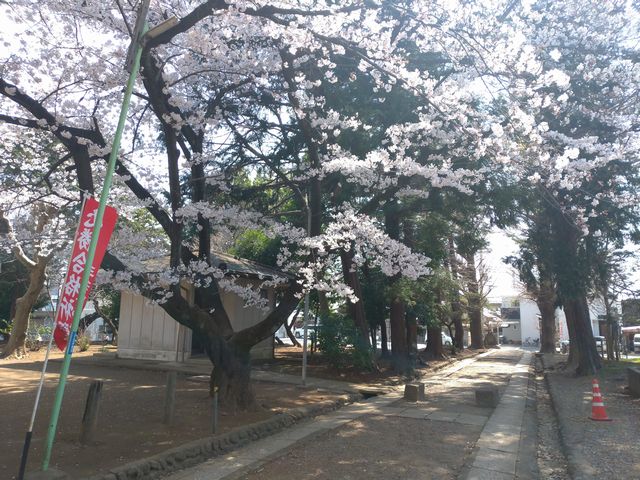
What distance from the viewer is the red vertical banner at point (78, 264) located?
562 centimetres

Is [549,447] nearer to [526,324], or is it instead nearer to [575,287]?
[575,287]

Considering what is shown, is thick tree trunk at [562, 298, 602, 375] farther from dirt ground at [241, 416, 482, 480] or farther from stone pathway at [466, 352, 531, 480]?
dirt ground at [241, 416, 482, 480]

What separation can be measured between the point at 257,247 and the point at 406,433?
48.0 ft

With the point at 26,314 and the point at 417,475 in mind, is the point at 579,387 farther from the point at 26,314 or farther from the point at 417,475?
the point at 26,314

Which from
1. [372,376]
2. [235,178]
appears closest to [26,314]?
[235,178]

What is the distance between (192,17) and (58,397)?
4.86m

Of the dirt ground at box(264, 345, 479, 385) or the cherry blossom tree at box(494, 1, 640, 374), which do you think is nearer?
the cherry blossom tree at box(494, 1, 640, 374)

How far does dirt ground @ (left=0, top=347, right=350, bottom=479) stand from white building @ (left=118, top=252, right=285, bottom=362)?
2.16 m

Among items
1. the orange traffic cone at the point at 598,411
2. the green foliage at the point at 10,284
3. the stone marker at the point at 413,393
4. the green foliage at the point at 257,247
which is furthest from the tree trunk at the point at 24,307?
the orange traffic cone at the point at 598,411

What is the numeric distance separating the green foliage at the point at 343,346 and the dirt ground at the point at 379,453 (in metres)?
5.84

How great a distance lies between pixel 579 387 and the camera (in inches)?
603

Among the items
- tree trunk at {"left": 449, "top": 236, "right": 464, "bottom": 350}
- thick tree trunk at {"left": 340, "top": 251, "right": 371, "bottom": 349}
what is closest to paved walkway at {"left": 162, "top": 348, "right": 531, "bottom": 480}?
thick tree trunk at {"left": 340, "top": 251, "right": 371, "bottom": 349}

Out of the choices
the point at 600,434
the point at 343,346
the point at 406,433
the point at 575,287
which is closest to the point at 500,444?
the point at 406,433

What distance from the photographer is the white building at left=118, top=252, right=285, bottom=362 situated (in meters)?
16.7
